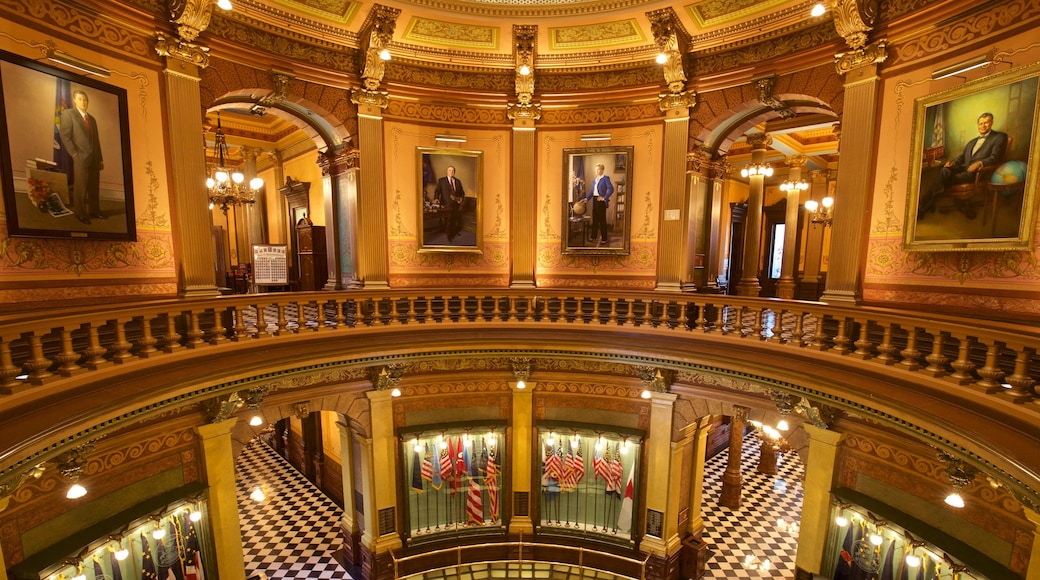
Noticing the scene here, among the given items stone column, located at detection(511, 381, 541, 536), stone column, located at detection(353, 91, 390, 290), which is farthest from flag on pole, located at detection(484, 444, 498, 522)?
stone column, located at detection(353, 91, 390, 290)

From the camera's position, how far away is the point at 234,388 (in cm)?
546

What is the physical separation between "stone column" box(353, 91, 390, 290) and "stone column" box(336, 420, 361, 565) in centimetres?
287

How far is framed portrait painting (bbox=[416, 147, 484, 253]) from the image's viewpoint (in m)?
8.77

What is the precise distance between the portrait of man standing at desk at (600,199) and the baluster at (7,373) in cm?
789

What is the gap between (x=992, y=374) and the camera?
4066mm

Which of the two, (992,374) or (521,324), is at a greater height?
(992,374)

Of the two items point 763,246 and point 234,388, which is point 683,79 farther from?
point 763,246

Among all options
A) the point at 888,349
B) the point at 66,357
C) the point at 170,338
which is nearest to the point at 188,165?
the point at 170,338

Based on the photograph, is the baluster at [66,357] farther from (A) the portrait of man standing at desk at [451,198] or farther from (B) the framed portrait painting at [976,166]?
(B) the framed portrait painting at [976,166]

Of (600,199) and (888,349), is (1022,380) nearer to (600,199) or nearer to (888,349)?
(888,349)

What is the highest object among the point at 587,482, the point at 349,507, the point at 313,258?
the point at 313,258

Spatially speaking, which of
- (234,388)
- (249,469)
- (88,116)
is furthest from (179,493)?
(249,469)

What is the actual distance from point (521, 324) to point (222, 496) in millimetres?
4986

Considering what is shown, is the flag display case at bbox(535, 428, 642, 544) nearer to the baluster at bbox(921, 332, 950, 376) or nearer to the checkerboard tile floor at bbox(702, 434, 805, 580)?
the checkerboard tile floor at bbox(702, 434, 805, 580)
